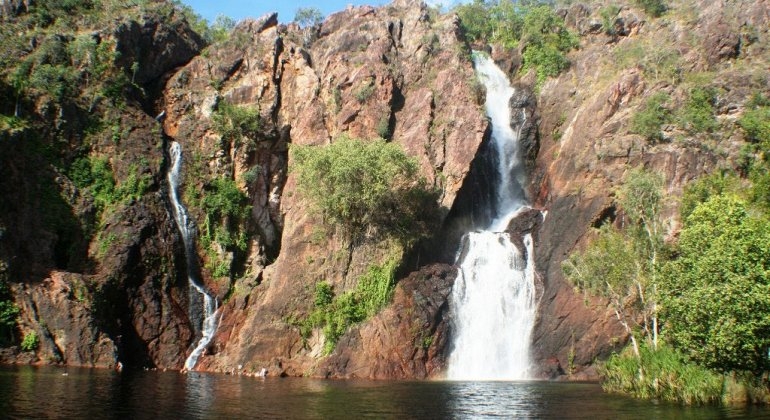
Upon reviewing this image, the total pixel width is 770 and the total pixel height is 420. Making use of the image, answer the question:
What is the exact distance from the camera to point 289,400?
78.2 ft

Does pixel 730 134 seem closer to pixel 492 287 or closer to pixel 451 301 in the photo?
pixel 492 287

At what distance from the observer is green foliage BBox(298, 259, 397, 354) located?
40.9 m

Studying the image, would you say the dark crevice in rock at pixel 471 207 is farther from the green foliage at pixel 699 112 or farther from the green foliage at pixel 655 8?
the green foliage at pixel 655 8

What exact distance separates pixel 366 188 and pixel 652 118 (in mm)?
22532

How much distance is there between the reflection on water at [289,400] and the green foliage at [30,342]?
3.00m

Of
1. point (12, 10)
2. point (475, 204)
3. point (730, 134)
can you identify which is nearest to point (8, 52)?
point (12, 10)

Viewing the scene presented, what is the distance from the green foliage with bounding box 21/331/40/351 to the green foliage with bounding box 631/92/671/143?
1719 inches

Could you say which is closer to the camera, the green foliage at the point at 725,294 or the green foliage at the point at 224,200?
the green foliage at the point at 725,294

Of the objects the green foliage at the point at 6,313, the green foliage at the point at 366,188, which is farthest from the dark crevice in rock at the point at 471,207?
the green foliage at the point at 6,313

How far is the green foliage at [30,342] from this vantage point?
34250 mm

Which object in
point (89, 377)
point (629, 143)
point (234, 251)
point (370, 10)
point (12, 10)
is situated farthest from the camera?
point (370, 10)

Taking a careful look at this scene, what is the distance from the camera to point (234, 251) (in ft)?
157

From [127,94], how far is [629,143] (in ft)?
138

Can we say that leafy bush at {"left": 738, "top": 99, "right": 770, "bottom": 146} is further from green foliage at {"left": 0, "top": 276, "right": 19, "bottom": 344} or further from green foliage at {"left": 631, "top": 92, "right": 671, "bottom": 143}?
green foliage at {"left": 0, "top": 276, "right": 19, "bottom": 344}
